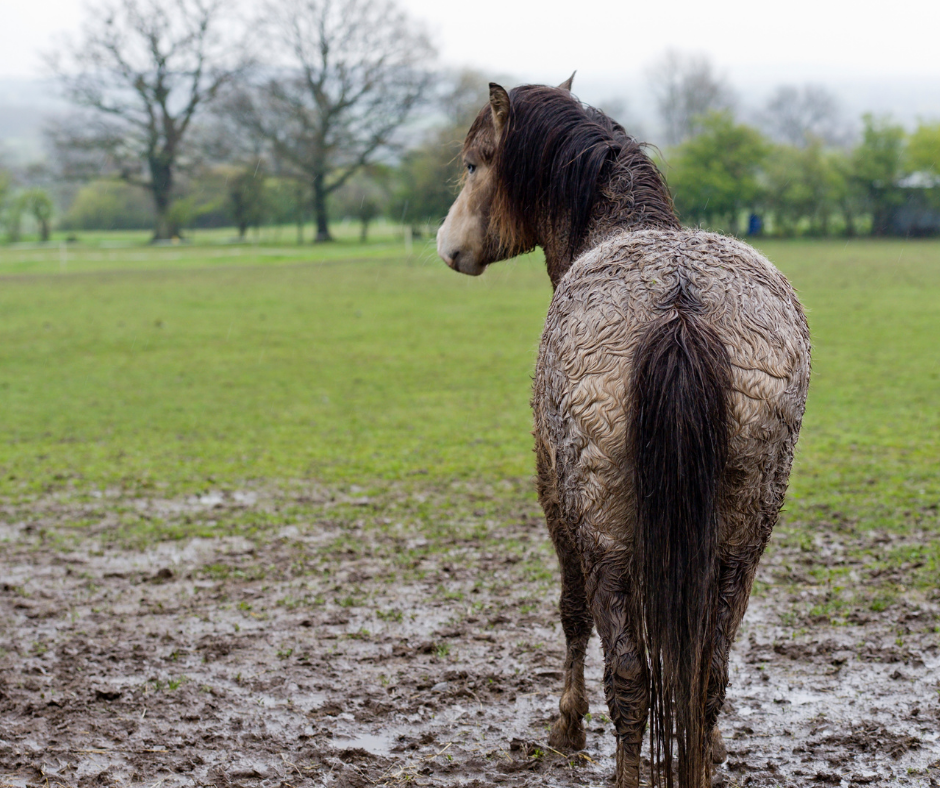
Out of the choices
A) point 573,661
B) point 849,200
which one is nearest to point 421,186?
point 849,200

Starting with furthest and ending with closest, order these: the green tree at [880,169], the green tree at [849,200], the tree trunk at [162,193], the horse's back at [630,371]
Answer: the tree trunk at [162,193]
the green tree at [849,200]
the green tree at [880,169]
the horse's back at [630,371]

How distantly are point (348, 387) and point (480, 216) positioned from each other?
7375 mm

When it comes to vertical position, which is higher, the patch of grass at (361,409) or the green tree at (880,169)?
the green tree at (880,169)

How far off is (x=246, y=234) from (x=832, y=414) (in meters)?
41.9

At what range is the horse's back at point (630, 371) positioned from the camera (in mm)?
2244

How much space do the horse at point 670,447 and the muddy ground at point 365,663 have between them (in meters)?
0.95

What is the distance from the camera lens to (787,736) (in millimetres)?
3291

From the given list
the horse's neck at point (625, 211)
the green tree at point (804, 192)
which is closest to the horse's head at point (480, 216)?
the horse's neck at point (625, 211)

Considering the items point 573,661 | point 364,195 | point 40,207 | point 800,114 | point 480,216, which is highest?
point 800,114

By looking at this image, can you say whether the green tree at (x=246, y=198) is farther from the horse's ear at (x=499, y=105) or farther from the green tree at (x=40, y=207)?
the horse's ear at (x=499, y=105)

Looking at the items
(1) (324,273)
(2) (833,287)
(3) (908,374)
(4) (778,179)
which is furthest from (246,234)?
(3) (908,374)

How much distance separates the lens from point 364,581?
4.91 m

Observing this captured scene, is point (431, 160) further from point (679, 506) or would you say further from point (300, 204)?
point (679, 506)

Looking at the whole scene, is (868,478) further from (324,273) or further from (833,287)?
(324,273)
